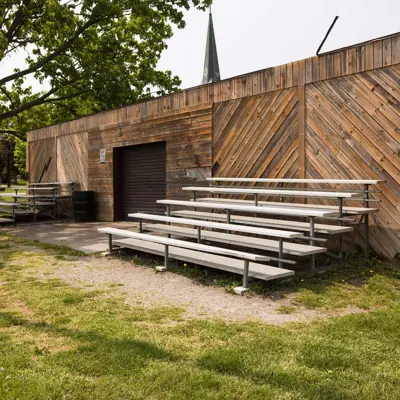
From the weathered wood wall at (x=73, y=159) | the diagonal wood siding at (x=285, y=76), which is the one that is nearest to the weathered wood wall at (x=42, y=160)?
the weathered wood wall at (x=73, y=159)

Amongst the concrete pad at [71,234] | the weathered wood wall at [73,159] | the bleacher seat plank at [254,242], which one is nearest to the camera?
the bleacher seat plank at [254,242]

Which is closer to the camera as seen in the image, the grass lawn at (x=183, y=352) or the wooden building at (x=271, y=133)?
the grass lawn at (x=183, y=352)

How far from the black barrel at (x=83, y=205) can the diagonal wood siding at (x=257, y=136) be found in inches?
204

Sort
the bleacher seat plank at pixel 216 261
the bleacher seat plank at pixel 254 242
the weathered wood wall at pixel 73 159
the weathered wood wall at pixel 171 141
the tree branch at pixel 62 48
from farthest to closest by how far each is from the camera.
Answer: the tree branch at pixel 62 48
the weathered wood wall at pixel 73 159
the weathered wood wall at pixel 171 141
the bleacher seat plank at pixel 254 242
the bleacher seat plank at pixel 216 261

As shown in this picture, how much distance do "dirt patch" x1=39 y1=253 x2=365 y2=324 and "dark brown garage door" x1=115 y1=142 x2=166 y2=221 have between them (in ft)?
15.3

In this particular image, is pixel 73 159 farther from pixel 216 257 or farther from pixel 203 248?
pixel 203 248

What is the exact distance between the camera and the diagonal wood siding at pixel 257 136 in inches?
283

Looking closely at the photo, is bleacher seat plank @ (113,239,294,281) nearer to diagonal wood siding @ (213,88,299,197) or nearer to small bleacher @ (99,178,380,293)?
small bleacher @ (99,178,380,293)

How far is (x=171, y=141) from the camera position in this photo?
9820 mm

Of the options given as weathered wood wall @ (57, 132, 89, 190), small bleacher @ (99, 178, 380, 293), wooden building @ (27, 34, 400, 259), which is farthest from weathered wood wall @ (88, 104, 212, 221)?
small bleacher @ (99, 178, 380, 293)

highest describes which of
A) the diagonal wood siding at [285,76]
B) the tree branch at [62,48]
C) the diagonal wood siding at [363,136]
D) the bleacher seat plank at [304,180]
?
the tree branch at [62,48]

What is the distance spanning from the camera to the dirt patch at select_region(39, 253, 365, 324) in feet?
12.5

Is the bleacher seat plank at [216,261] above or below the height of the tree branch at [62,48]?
below

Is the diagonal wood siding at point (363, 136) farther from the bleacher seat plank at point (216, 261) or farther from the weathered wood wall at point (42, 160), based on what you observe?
the weathered wood wall at point (42, 160)
